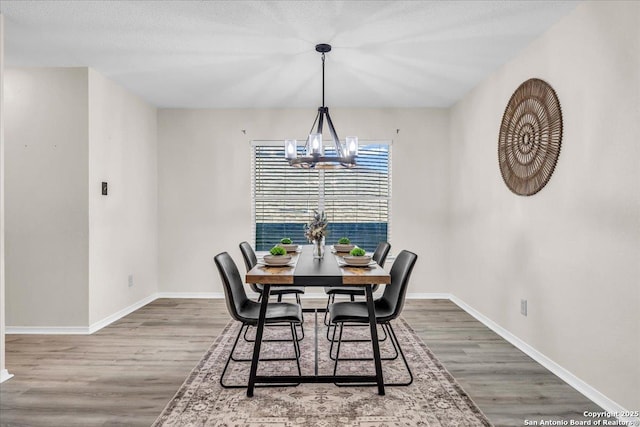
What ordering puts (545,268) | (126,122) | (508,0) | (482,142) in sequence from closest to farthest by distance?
1. (508,0)
2. (545,268)
3. (482,142)
4. (126,122)

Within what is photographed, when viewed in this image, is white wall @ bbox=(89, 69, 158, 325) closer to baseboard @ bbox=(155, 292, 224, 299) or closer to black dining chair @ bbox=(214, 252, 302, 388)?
baseboard @ bbox=(155, 292, 224, 299)

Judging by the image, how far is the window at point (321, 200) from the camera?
5445 mm

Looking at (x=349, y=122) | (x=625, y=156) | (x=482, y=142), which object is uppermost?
(x=349, y=122)

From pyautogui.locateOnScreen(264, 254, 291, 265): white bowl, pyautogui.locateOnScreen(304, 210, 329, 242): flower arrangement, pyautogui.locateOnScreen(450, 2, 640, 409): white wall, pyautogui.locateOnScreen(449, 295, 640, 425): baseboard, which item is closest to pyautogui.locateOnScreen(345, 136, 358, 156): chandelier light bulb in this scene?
pyautogui.locateOnScreen(304, 210, 329, 242): flower arrangement

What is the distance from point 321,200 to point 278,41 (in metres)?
2.56

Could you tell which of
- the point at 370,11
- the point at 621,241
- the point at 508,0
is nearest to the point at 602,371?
the point at 621,241

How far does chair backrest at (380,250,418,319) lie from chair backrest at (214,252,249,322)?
105 centimetres

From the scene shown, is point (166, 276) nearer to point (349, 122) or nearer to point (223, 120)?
point (223, 120)

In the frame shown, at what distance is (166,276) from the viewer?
5391 millimetres

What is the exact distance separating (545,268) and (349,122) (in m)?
3.09

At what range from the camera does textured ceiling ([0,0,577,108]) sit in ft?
8.89

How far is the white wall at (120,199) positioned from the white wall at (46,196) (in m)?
0.10

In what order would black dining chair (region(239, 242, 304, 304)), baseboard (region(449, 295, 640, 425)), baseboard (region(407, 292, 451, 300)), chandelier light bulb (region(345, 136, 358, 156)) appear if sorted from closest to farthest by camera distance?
baseboard (region(449, 295, 640, 425)) → chandelier light bulb (region(345, 136, 358, 156)) → black dining chair (region(239, 242, 304, 304)) → baseboard (region(407, 292, 451, 300))

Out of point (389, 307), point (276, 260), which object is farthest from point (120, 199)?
point (389, 307)
